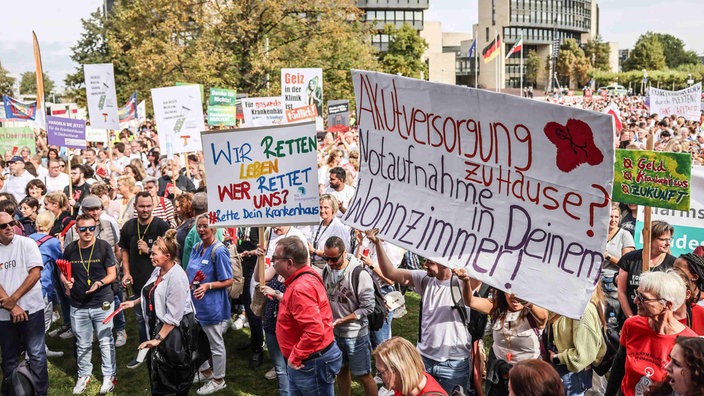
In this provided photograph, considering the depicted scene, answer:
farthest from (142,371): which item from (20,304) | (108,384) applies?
(20,304)

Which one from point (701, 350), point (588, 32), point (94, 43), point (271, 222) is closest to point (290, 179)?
point (271, 222)

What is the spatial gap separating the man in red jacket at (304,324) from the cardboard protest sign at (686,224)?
3.48m

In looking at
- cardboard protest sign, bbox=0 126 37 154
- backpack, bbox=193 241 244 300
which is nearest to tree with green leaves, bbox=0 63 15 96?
cardboard protest sign, bbox=0 126 37 154

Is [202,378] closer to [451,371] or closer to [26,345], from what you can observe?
[26,345]

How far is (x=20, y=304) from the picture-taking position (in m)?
5.95

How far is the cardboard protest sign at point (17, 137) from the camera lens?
1608cm

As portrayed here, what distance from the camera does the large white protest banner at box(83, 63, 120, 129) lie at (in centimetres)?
1291

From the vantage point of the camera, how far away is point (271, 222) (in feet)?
17.1

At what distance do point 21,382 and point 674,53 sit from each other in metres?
148

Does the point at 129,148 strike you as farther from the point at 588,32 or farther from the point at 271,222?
the point at 588,32

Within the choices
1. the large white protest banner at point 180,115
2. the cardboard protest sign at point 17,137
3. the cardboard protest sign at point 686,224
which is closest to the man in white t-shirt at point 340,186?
the cardboard protest sign at point 686,224

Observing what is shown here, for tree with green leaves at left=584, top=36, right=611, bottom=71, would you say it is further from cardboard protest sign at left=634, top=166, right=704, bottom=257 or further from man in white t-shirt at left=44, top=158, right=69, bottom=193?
cardboard protest sign at left=634, top=166, right=704, bottom=257

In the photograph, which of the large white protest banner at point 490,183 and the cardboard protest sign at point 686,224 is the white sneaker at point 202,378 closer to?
the large white protest banner at point 490,183

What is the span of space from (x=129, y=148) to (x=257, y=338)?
9.94 meters
